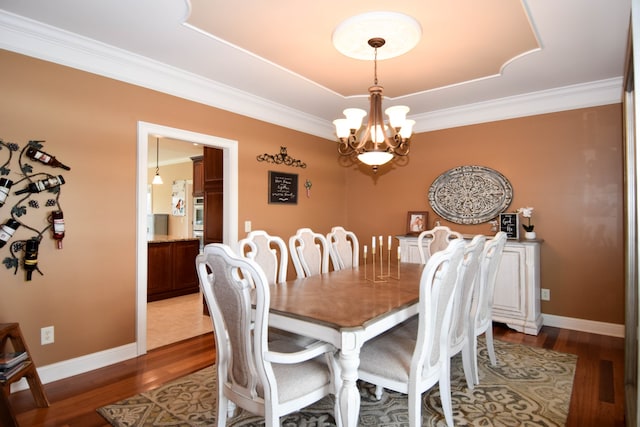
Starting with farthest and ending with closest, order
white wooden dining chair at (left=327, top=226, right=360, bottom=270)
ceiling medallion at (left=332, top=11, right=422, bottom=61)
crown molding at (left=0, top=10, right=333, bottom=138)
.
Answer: white wooden dining chair at (left=327, top=226, right=360, bottom=270), crown molding at (left=0, top=10, right=333, bottom=138), ceiling medallion at (left=332, top=11, right=422, bottom=61)

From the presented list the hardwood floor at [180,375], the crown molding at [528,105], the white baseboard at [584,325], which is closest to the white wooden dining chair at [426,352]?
the hardwood floor at [180,375]

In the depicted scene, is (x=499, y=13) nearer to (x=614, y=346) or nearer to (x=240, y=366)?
(x=240, y=366)

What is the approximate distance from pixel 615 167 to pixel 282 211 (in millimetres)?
3495

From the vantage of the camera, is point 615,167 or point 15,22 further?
point 615,167

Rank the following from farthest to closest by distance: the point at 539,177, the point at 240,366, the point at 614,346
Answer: the point at 539,177 → the point at 614,346 → the point at 240,366

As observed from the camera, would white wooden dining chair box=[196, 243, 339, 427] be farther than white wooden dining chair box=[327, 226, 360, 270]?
No

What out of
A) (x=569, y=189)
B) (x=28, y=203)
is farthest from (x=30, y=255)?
(x=569, y=189)

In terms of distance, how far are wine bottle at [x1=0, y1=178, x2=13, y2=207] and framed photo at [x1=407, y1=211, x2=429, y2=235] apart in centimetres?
401

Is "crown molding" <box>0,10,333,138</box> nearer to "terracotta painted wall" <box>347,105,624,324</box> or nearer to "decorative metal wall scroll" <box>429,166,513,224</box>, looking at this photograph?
"decorative metal wall scroll" <box>429,166,513,224</box>

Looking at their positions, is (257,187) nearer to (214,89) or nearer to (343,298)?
(214,89)

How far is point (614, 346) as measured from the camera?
3201 millimetres

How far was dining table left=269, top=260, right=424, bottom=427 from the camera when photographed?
5.18 ft

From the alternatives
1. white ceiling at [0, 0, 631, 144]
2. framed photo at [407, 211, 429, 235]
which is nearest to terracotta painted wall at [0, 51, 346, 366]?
white ceiling at [0, 0, 631, 144]

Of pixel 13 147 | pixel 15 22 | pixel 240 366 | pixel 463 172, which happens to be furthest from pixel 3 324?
pixel 463 172
